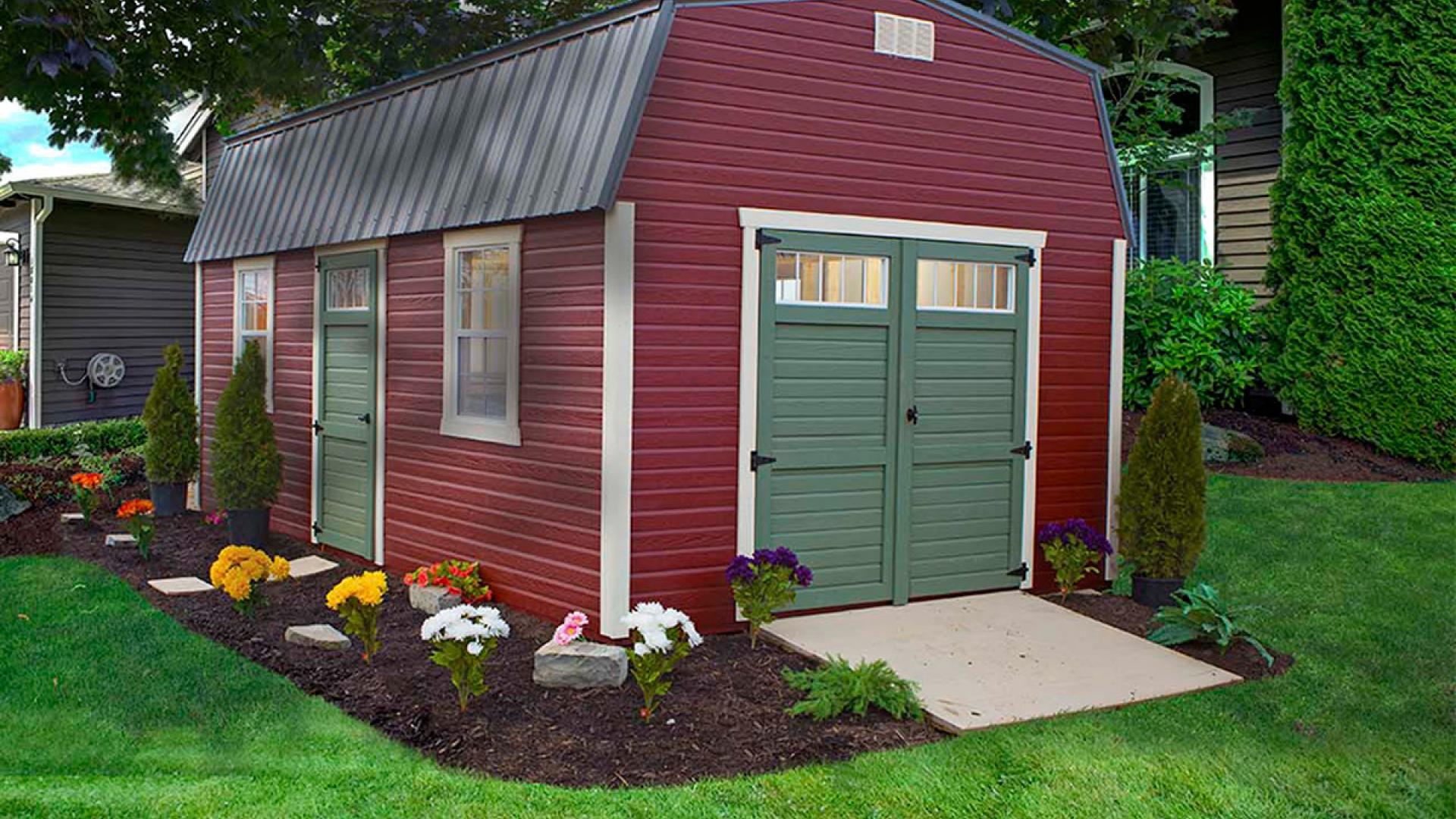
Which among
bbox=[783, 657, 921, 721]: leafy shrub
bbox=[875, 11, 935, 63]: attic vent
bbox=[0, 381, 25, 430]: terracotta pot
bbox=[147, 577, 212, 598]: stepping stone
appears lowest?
bbox=[147, 577, 212, 598]: stepping stone

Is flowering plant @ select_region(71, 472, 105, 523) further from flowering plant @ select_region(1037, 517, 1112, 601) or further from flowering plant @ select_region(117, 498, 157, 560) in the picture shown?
flowering plant @ select_region(1037, 517, 1112, 601)

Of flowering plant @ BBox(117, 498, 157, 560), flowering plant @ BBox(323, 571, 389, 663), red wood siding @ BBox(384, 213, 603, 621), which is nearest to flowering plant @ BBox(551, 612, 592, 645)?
red wood siding @ BBox(384, 213, 603, 621)

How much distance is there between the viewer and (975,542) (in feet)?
23.0

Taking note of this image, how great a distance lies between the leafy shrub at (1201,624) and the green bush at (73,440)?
32.4ft

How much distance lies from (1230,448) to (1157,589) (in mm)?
4063

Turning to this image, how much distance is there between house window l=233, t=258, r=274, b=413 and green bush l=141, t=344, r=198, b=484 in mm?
519

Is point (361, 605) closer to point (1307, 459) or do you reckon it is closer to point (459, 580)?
point (459, 580)

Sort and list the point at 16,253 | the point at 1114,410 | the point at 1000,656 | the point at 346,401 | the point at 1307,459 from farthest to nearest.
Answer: the point at 16,253
the point at 1307,459
the point at 346,401
the point at 1114,410
the point at 1000,656

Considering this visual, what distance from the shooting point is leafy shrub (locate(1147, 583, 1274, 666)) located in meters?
6.00

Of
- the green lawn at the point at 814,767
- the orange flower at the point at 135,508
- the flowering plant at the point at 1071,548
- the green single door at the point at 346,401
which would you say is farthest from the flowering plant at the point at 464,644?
the orange flower at the point at 135,508

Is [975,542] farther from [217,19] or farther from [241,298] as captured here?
[217,19]

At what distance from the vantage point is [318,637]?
608 centimetres

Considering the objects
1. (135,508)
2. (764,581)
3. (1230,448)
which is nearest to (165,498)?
(135,508)

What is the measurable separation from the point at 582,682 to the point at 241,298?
5692 mm
